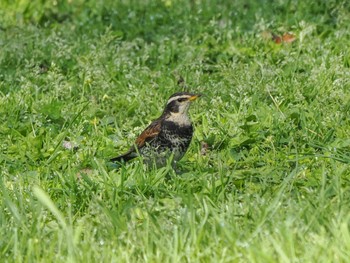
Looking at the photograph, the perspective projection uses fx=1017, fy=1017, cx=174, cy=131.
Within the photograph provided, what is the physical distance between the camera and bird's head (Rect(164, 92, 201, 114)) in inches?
328

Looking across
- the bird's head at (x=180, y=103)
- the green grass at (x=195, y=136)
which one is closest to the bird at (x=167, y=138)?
the bird's head at (x=180, y=103)

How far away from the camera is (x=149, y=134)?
8.24 metres

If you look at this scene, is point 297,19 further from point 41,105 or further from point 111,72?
point 41,105

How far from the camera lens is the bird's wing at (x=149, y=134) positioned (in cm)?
821

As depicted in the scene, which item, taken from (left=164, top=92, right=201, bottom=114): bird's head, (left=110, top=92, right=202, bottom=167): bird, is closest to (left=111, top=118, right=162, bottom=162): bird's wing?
(left=110, top=92, right=202, bottom=167): bird

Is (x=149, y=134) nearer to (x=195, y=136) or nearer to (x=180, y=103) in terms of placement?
(x=180, y=103)

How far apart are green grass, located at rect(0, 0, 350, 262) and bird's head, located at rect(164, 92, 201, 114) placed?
407 mm

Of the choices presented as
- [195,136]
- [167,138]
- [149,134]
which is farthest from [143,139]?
[195,136]

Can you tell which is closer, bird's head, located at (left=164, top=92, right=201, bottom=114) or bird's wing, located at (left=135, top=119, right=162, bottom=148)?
bird's wing, located at (left=135, top=119, right=162, bottom=148)

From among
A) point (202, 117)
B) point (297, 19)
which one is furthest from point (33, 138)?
point (297, 19)

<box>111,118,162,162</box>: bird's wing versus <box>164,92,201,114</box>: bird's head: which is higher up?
<box>164,92,201,114</box>: bird's head

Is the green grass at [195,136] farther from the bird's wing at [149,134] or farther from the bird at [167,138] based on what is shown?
the bird's wing at [149,134]

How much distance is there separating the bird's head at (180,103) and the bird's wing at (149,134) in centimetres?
14

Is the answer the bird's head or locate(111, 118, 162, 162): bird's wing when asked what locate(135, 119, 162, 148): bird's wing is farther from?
the bird's head
